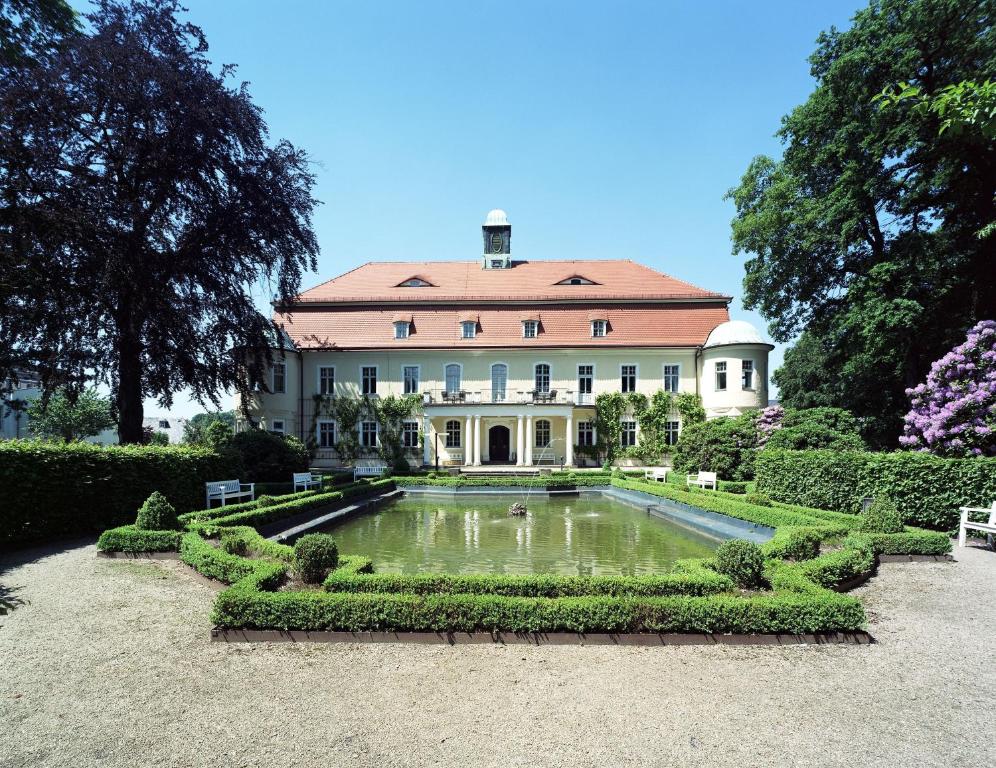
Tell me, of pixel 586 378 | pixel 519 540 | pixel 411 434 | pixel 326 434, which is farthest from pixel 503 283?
pixel 519 540

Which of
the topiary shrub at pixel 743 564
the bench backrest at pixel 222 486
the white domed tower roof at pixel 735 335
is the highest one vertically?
the white domed tower roof at pixel 735 335

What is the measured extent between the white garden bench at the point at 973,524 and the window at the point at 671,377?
18.0 m

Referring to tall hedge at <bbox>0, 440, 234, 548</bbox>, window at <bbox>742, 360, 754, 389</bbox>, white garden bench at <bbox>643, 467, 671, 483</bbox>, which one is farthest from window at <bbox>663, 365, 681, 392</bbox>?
tall hedge at <bbox>0, 440, 234, 548</bbox>

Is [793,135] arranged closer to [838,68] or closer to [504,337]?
[838,68]

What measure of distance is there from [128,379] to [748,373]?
86.5 feet

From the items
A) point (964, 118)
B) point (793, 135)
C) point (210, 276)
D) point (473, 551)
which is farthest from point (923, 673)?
point (793, 135)

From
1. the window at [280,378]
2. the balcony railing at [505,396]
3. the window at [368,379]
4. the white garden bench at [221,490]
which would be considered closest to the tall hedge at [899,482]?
the balcony railing at [505,396]

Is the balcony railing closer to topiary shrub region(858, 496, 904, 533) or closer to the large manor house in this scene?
the large manor house

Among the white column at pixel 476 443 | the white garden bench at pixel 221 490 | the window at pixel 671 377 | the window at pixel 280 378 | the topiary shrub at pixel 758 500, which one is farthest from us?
the window at pixel 671 377

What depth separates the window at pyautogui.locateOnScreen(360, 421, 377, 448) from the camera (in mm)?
29438

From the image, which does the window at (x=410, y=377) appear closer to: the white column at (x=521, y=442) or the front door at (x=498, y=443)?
the front door at (x=498, y=443)

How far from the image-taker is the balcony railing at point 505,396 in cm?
2812

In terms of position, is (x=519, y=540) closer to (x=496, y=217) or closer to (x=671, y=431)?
(x=671, y=431)

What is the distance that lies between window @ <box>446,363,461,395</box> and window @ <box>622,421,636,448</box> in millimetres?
9523
